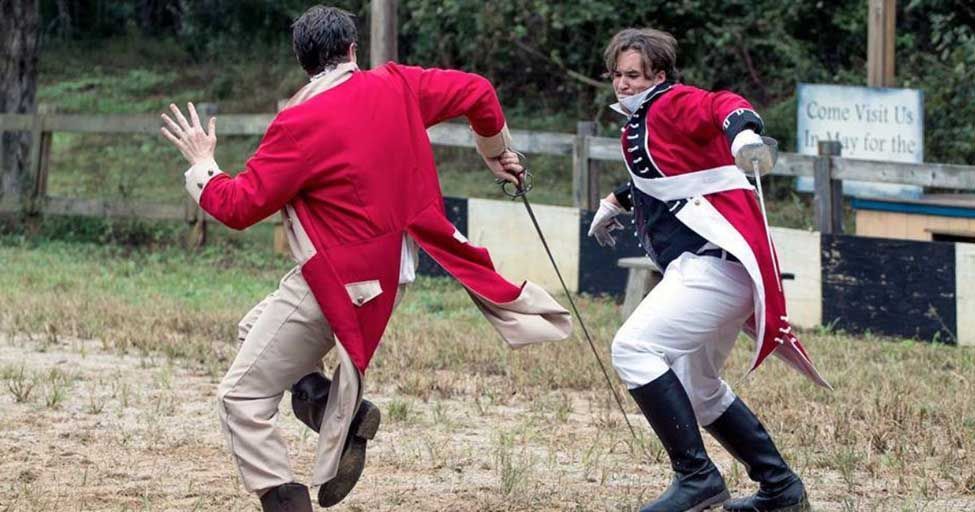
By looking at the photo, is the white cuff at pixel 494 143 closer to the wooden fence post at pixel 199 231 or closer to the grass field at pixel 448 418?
the grass field at pixel 448 418

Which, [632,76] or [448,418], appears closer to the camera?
[632,76]

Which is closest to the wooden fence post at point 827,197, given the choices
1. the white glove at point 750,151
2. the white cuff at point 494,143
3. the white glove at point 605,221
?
the white glove at point 605,221

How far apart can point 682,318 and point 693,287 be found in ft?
0.36

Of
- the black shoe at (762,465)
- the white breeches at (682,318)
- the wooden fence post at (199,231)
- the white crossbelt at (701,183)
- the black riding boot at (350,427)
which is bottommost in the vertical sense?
the wooden fence post at (199,231)

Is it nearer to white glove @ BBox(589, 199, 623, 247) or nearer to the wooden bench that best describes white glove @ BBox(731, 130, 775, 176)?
white glove @ BBox(589, 199, 623, 247)

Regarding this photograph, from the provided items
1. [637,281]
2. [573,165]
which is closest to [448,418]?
[637,281]

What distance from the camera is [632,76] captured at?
5.47 metres

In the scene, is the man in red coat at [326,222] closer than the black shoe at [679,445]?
Yes

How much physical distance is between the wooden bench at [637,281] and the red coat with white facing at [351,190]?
5077mm

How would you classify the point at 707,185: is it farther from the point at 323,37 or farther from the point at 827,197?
the point at 827,197

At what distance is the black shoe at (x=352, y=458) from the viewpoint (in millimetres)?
5156

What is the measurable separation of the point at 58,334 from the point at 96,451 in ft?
10.1

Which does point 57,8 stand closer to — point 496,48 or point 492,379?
point 496,48

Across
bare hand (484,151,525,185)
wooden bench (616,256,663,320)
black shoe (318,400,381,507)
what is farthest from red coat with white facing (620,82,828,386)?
wooden bench (616,256,663,320)
